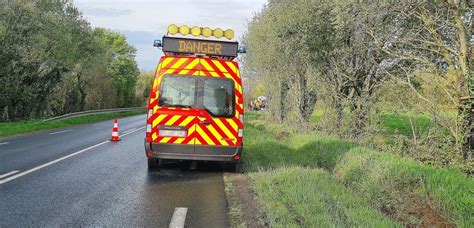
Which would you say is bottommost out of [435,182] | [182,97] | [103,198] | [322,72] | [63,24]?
[103,198]

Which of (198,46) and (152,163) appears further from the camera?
(152,163)

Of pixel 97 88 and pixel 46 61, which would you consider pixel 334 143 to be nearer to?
pixel 46 61

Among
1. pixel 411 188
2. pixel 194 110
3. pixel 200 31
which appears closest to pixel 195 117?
pixel 194 110

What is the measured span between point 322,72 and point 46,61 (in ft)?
63.5

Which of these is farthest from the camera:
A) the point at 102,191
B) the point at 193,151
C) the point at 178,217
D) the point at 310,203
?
the point at 193,151

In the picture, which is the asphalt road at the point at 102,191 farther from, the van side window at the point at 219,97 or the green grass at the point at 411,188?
the green grass at the point at 411,188

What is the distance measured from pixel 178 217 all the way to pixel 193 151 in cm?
329

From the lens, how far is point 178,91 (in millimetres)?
8820

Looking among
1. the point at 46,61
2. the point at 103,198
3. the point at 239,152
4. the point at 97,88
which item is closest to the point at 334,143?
the point at 239,152

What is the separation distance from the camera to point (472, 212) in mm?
5570

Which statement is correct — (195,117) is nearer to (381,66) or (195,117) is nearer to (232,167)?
(232,167)

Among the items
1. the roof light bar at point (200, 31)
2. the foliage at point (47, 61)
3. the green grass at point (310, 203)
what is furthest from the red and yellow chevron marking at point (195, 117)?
the foliage at point (47, 61)

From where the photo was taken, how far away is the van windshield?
8.80 metres

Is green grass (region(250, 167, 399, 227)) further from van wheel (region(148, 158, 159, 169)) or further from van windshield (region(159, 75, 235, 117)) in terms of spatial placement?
van wheel (region(148, 158, 159, 169))
